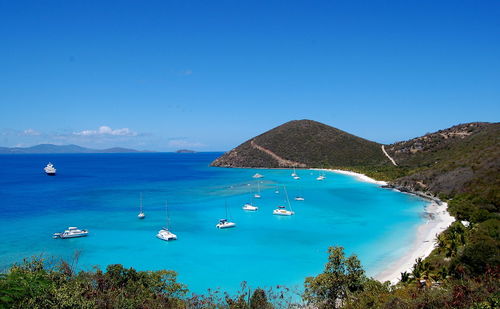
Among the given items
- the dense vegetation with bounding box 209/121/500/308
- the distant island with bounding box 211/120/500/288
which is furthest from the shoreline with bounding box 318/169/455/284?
the dense vegetation with bounding box 209/121/500/308

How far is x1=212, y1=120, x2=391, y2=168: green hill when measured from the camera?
147000 millimetres

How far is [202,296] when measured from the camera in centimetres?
1698

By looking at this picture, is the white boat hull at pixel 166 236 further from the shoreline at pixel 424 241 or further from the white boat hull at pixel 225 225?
the shoreline at pixel 424 241

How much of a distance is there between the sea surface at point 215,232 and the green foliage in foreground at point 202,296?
270 inches

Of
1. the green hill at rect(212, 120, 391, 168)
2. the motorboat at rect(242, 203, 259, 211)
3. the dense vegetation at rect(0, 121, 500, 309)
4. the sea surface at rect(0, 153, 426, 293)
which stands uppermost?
the green hill at rect(212, 120, 391, 168)

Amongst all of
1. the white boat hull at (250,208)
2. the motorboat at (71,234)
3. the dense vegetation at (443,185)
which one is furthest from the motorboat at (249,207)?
the dense vegetation at (443,185)

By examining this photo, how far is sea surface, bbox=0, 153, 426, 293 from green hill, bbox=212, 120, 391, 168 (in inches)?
2733

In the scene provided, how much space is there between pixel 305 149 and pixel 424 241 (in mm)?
120958

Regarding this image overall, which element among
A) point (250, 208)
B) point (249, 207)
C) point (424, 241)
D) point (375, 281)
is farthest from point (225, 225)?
point (375, 281)

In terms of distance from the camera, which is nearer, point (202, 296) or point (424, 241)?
point (202, 296)

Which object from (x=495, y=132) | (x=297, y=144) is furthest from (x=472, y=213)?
(x=297, y=144)

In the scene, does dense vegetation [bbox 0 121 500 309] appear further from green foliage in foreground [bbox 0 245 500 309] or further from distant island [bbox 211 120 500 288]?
distant island [bbox 211 120 500 288]

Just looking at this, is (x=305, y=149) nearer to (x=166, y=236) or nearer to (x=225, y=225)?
(x=225, y=225)

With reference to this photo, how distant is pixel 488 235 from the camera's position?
2934 centimetres
